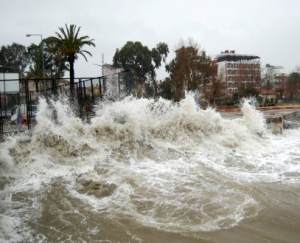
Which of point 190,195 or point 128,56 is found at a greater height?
point 128,56

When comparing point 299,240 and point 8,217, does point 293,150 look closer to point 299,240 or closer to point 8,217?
point 299,240

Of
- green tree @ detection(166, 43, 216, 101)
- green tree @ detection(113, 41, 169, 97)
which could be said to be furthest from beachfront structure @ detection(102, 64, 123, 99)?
green tree @ detection(113, 41, 169, 97)

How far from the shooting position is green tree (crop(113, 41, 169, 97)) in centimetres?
6338

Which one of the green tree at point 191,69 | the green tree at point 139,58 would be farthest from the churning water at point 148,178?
the green tree at point 139,58

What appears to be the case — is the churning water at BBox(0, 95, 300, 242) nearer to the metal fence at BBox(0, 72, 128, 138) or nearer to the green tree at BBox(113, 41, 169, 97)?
the metal fence at BBox(0, 72, 128, 138)

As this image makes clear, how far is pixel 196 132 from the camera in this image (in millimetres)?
15969

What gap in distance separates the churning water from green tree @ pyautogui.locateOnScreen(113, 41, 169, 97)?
4661 centimetres

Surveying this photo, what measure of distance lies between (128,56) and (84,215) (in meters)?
57.8

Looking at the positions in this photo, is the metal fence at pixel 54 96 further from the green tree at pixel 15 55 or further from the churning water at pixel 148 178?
the green tree at pixel 15 55

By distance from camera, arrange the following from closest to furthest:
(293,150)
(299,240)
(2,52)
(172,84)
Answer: (299,240), (293,150), (172,84), (2,52)

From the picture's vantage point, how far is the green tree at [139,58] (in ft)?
208

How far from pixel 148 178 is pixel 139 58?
5500cm

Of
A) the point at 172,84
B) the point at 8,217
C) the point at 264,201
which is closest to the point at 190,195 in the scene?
the point at 264,201

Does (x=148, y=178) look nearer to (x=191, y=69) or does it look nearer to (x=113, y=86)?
(x=113, y=86)
